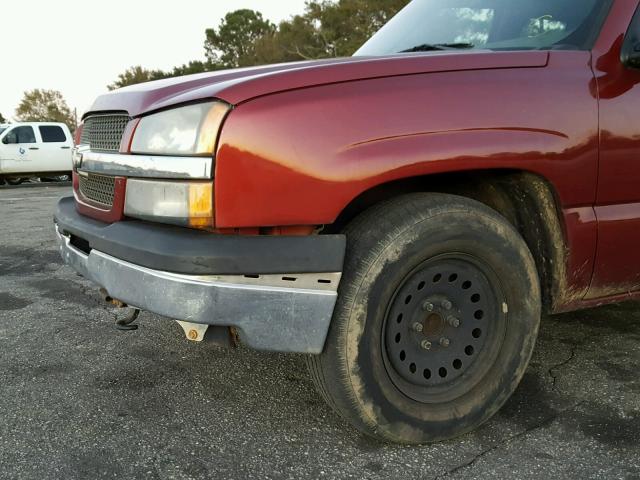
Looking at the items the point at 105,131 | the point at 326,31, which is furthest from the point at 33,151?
the point at 326,31

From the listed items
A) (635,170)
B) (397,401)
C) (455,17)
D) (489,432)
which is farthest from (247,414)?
(455,17)

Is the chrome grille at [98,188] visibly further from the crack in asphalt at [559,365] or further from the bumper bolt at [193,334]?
the crack in asphalt at [559,365]

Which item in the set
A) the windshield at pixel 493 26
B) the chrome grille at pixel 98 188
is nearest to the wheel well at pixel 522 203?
the windshield at pixel 493 26

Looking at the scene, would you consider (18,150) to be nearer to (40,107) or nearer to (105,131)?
(105,131)

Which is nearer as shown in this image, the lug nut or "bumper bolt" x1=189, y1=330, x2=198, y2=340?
"bumper bolt" x1=189, y1=330, x2=198, y2=340

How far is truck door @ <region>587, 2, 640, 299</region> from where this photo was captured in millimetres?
2391

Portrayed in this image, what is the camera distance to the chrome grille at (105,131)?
2434 millimetres

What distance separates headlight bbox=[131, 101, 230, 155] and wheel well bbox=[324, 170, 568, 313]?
0.56m

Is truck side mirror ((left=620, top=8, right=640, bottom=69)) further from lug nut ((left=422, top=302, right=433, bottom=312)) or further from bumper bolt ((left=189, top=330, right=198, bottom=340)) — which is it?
bumper bolt ((left=189, top=330, right=198, bottom=340))

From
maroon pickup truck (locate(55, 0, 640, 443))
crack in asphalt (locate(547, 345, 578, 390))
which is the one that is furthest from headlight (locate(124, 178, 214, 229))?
crack in asphalt (locate(547, 345, 578, 390))

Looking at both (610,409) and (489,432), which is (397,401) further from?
(610,409)

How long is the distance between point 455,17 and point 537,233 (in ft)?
4.35

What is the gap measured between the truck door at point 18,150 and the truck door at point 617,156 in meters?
16.8

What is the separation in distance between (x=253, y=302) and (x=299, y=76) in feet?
2.49
